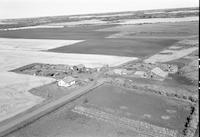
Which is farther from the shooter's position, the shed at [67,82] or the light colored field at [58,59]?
the light colored field at [58,59]

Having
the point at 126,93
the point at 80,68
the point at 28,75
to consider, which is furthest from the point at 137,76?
the point at 28,75

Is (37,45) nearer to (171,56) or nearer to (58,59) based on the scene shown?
(58,59)

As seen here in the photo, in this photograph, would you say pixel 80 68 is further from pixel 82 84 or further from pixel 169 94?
pixel 169 94

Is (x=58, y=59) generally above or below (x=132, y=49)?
below

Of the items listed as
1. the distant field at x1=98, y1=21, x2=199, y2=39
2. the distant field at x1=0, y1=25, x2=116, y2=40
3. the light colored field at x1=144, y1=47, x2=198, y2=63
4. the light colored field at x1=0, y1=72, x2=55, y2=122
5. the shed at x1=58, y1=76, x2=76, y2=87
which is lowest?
the light colored field at x1=0, y1=72, x2=55, y2=122

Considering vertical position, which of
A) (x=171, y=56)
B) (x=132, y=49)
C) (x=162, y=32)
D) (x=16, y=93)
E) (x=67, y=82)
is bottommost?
(x=16, y=93)

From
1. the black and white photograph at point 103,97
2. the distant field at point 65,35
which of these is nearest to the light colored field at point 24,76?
the black and white photograph at point 103,97

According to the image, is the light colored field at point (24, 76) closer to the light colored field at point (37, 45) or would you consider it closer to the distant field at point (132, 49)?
the distant field at point (132, 49)

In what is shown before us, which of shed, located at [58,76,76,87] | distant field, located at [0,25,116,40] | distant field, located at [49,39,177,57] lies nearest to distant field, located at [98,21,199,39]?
distant field, located at [0,25,116,40]

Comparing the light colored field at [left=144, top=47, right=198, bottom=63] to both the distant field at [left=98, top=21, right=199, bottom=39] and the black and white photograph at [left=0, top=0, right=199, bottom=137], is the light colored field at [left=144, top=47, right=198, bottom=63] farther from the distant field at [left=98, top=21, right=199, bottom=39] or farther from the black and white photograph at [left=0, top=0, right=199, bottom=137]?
the distant field at [left=98, top=21, right=199, bottom=39]

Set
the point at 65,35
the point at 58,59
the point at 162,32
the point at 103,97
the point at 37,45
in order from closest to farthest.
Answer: the point at 103,97
the point at 58,59
the point at 37,45
the point at 162,32
the point at 65,35

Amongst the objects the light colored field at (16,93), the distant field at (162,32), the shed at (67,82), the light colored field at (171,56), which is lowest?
the light colored field at (16,93)

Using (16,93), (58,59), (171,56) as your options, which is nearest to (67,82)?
(16,93)
